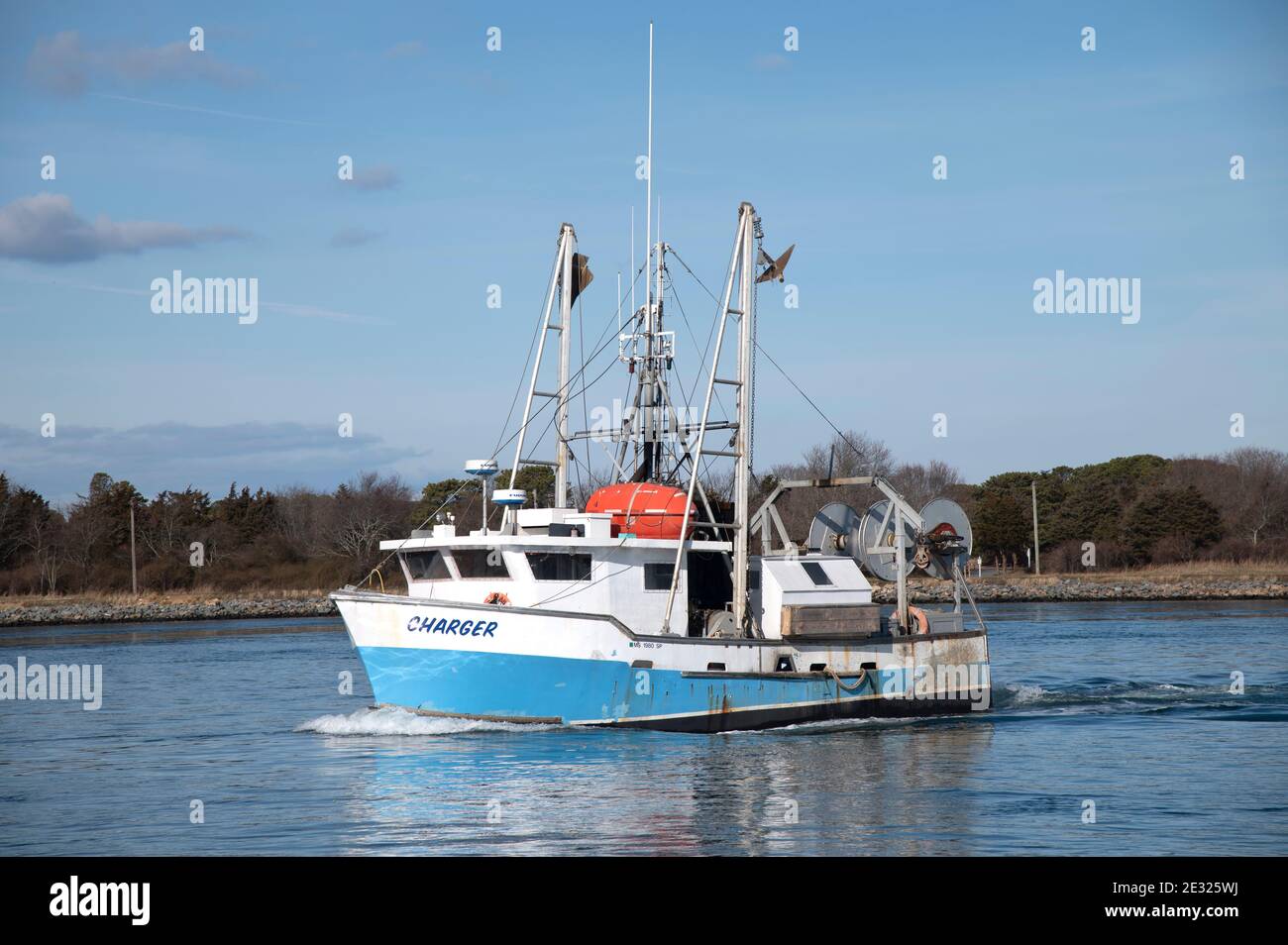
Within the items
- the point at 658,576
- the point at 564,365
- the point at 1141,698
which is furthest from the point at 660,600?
the point at 1141,698

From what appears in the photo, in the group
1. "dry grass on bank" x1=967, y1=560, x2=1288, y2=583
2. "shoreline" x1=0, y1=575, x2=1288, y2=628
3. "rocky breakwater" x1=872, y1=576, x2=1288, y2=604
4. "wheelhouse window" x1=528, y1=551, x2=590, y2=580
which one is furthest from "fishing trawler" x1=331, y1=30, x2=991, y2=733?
"dry grass on bank" x1=967, y1=560, x2=1288, y2=583

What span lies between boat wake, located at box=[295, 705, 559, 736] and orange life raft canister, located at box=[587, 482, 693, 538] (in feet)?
14.5

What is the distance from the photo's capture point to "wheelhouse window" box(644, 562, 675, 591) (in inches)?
1038

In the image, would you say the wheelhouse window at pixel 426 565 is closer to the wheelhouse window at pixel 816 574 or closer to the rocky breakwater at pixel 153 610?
the wheelhouse window at pixel 816 574

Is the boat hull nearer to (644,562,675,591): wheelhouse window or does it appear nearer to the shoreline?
(644,562,675,591): wheelhouse window

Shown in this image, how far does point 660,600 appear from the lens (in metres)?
26.4

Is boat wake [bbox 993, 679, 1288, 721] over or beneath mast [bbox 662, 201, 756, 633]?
beneath

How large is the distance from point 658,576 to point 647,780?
6.05m

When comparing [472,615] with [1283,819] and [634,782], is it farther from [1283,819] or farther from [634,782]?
[1283,819]

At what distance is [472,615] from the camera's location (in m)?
23.9

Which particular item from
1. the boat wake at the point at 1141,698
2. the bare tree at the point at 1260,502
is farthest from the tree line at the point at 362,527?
the boat wake at the point at 1141,698

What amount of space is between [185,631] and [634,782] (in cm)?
5021
